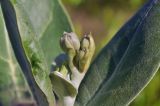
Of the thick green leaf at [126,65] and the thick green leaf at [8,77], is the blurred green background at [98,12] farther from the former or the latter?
the thick green leaf at [126,65]

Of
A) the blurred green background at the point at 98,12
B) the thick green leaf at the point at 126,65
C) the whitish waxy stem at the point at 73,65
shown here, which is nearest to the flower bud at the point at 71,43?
the whitish waxy stem at the point at 73,65

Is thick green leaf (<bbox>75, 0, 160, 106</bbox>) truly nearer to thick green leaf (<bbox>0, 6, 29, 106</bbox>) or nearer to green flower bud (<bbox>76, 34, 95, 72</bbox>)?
green flower bud (<bbox>76, 34, 95, 72</bbox>)

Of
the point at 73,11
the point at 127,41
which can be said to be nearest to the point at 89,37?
the point at 127,41

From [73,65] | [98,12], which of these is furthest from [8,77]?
[98,12]

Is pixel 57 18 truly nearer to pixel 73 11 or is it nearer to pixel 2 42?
pixel 2 42

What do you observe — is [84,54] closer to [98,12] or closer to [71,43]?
[71,43]

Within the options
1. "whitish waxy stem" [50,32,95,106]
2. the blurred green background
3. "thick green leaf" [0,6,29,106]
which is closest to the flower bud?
"whitish waxy stem" [50,32,95,106]
